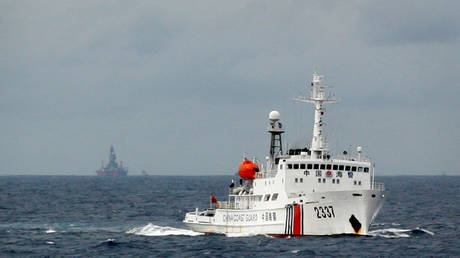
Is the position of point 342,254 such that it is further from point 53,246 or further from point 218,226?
point 53,246

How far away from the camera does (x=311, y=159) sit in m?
56.9

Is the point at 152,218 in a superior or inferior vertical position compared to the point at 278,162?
Answer: inferior

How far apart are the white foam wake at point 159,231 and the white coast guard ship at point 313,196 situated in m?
4.31

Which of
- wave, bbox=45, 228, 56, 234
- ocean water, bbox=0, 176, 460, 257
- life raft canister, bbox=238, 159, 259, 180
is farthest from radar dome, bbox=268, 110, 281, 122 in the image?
wave, bbox=45, 228, 56, 234

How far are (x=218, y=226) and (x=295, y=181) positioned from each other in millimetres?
8651

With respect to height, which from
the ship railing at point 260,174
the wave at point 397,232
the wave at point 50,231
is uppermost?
the ship railing at point 260,174

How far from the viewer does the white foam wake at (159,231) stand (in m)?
64.6

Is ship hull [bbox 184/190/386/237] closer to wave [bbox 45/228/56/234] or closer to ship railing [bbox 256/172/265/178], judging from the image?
ship railing [bbox 256/172/265/178]

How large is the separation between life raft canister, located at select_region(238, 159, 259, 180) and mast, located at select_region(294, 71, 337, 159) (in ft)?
22.0

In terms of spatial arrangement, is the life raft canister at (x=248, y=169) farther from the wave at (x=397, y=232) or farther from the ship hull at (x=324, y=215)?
the wave at (x=397, y=232)

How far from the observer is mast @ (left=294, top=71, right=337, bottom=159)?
58094mm

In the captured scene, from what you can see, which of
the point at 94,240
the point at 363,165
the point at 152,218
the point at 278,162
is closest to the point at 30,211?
the point at 152,218


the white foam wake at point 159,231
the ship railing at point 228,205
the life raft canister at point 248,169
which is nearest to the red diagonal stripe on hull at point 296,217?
the ship railing at point 228,205

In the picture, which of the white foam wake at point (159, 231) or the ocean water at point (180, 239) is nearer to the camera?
the ocean water at point (180, 239)
